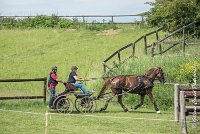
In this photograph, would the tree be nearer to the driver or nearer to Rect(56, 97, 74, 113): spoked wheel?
the driver

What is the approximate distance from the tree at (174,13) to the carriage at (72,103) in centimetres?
1502

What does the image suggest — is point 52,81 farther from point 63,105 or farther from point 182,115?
point 182,115

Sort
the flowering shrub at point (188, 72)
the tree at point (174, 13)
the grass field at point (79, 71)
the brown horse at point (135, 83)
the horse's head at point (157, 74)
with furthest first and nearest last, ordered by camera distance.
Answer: the tree at point (174, 13) < the flowering shrub at point (188, 72) < the horse's head at point (157, 74) < the brown horse at point (135, 83) < the grass field at point (79, 71)

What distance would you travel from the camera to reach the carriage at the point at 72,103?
2155 cm

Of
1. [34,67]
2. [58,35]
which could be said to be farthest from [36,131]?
[58,35]

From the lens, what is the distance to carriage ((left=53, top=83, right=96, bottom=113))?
848 inches

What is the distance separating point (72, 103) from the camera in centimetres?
2177

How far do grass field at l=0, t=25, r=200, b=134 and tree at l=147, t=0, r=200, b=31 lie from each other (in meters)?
2.74

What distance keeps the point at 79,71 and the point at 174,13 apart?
23.1ft

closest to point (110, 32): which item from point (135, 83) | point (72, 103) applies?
point (135, 83)

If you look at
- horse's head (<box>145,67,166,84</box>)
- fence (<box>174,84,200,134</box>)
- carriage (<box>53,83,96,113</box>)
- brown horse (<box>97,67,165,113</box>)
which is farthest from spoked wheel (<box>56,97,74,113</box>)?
fence (<box>174,84,200,134</box>)

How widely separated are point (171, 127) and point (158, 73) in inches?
195

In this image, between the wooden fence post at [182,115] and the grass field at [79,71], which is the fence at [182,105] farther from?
the grass field at [79,71]

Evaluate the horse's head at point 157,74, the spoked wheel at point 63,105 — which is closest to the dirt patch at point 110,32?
the horse's head at point 157,74
